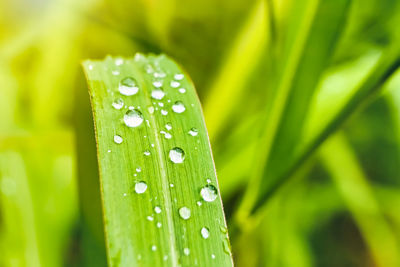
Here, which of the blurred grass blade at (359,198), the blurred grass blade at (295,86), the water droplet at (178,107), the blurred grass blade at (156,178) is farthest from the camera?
the blurred grass blade at (359,198)

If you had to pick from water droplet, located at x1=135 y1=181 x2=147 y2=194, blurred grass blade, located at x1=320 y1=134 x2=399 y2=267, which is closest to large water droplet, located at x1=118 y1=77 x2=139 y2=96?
water droplet, located at x1=135 y1=181 x2=147 y2=194

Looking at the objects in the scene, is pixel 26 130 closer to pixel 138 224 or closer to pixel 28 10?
pixel 28 10

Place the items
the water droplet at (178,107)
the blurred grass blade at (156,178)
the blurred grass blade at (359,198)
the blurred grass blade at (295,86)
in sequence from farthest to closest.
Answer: the blurred grass blade at (359,198) < the blurred grass blade at (295,86) < the water droplet at (178,107) < the blurred grass blade at (156,178)

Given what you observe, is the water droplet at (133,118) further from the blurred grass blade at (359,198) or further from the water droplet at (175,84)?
the blurred grass blade at (359,198)

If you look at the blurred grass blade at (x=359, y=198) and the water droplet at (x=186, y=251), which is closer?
the water droplet at (x=186, y=251)

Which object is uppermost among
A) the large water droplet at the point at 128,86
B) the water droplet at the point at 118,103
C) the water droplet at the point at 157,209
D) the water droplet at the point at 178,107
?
the large water droplet at the point at 128,86

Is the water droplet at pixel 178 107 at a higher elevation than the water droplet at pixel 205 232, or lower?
higher

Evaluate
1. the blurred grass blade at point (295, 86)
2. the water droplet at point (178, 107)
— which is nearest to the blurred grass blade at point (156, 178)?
the water droplet at point (178, 107)

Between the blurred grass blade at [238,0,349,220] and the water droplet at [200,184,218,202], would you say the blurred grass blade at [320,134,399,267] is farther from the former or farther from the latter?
the water droplet at [200,184,218,202]

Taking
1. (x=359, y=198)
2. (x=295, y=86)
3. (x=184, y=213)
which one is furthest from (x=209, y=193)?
(x=359, y=198)
